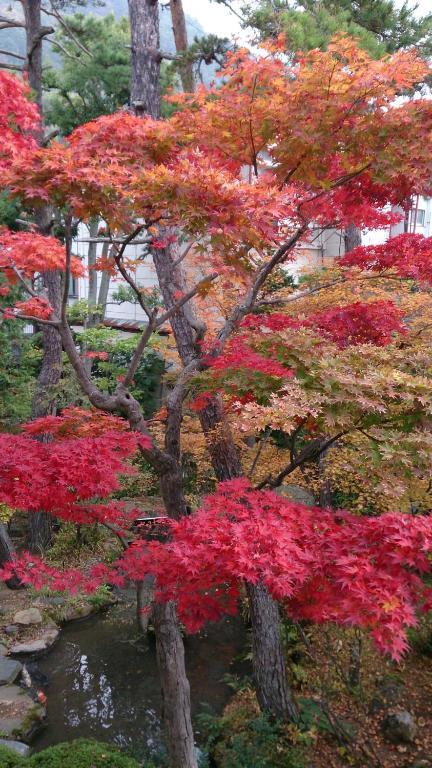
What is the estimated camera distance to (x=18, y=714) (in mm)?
6766

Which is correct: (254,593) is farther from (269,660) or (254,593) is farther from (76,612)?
(76,612)

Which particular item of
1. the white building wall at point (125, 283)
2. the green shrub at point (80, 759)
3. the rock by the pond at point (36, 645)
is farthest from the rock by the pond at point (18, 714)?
the white building wall at point (125, 283)

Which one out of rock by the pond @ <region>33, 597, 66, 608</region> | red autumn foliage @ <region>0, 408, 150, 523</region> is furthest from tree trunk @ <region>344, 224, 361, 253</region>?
rock by the pond @ <region>33, 597, 66, 608</region>

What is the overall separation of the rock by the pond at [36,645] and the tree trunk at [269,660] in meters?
3.49

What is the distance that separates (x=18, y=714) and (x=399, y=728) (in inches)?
180

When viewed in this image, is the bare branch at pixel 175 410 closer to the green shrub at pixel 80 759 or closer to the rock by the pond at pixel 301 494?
the green shrub at pixel 80 759

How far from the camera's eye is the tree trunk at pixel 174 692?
16.7 feet

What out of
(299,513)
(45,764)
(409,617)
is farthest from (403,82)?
(45,764)

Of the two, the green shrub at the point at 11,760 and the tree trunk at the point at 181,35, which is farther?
the tree trunk at the point at 181,35

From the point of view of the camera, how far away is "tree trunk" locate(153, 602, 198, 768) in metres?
5.09

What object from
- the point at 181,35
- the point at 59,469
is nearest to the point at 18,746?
the point at 59,469

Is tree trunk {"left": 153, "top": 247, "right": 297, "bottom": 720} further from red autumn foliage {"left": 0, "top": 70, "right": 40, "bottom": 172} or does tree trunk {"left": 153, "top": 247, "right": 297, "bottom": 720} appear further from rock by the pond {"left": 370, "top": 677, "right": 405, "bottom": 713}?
red autumn foliage {"left": 0, "top": 70, "right": 40, "bottom": 172}

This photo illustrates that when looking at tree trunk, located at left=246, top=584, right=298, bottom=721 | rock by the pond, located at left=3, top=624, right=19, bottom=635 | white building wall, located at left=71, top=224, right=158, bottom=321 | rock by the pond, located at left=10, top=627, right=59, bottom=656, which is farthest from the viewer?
white building wall, located at left=71, top=224, right=158, bottom=321

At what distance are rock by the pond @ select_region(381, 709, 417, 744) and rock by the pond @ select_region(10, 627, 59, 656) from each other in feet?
16.4
